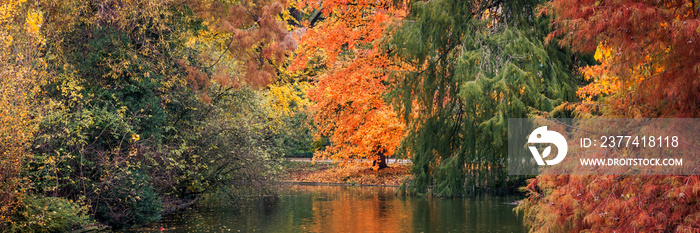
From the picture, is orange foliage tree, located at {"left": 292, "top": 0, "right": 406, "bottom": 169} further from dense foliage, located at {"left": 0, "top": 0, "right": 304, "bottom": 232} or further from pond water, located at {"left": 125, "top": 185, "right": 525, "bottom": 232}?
dense foliage, located at {"left": 0, "top": 0, "right": 304, "bottom": 232}

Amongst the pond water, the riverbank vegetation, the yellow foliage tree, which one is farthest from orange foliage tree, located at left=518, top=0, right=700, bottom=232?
the pond water

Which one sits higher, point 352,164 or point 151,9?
point 151,9

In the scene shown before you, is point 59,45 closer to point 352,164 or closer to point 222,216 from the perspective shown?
point 222,216

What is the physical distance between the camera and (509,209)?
67.6 feet

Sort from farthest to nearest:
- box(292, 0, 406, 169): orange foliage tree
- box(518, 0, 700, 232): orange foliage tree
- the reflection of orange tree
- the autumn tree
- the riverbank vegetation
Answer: box(292, 0, 406, 169): orange foliage tree
the reflection of orange tree
the autumn tree
the riverbank vegetation
box(518, 0, 700, 232): orange foliage tree

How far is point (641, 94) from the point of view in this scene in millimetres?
6152

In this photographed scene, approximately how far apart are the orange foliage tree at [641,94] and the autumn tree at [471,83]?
389cm

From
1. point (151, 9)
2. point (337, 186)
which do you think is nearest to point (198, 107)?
point (151, 9)

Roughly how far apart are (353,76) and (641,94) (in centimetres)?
1499

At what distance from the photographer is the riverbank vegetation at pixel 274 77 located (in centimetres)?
612

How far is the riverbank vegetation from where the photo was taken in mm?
6121

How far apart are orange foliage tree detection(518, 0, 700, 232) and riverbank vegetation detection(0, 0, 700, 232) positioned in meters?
0.02

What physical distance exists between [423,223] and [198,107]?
6596 millimetres

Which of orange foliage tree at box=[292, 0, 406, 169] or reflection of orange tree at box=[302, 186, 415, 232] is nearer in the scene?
reflection of orange tree at box=[302, 186, 415, 232]
